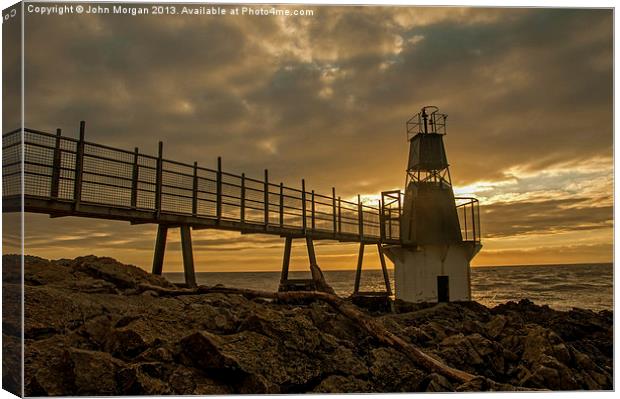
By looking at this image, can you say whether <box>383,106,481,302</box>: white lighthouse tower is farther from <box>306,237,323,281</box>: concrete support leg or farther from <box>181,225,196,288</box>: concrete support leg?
<box>181,225,196,288</box>: concrete support leg

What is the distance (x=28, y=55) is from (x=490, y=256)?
49.9 feet

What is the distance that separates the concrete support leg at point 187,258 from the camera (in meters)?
11.5

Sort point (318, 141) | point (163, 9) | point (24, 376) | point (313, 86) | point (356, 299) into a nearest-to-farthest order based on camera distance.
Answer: point (24, 376) < point (163, 9) < point (313, 86) < point (318, 141) < point (356, 299)

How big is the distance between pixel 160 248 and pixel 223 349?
5.16 m

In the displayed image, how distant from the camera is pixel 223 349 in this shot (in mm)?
6652

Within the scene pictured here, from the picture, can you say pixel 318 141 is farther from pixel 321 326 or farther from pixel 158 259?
pixel 321 326

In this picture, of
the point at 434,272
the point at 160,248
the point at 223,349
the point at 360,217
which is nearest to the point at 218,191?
the point at 160,248

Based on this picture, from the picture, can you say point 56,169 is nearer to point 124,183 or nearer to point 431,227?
point 124,183

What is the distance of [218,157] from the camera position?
1260 cm

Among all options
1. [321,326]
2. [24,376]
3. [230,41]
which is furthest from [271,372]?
[230,41]

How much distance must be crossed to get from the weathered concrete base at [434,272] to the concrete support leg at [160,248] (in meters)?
9.09

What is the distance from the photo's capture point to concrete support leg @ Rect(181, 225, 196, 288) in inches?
454

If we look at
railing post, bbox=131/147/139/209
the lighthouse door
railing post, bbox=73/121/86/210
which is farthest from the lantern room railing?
railing post, bbox=73/121/86/210

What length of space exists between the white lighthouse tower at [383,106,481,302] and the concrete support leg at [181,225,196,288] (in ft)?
28.0
